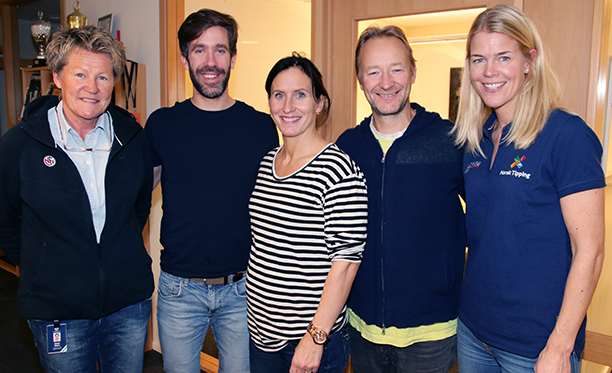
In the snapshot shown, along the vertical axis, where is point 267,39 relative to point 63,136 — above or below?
above

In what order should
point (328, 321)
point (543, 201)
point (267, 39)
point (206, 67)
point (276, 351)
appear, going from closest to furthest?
1. point (543, 201)
2. point (328, 321)
3. point (276, 351)
4. point (206, 67)
5. point (267, 39)

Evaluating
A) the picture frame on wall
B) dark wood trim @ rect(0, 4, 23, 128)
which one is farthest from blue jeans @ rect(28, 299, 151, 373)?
dark wood trim @ rect(0, 4, 23, 128)

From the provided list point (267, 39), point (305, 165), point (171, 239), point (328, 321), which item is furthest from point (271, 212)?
point (267, 39)

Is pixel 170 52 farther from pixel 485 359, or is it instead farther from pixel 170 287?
pixel 485 359

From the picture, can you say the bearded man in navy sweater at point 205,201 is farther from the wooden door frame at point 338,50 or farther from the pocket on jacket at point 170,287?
the wooden door frame at point 338,50

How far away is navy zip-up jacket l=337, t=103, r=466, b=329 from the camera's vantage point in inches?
58.8

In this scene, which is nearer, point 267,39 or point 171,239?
point 171,239

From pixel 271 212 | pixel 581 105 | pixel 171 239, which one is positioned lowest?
pixel 171 239

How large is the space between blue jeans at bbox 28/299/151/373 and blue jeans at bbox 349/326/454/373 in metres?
0.86

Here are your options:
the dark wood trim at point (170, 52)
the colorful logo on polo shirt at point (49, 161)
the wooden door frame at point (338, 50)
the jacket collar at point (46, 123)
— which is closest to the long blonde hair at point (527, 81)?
the wooden door frame at point (338, 50)

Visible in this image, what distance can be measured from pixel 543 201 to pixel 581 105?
0.64m

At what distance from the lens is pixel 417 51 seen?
80.1 inches

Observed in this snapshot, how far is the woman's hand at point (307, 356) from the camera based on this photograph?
1381 mm

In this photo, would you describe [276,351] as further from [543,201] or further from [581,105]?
[581,105]
